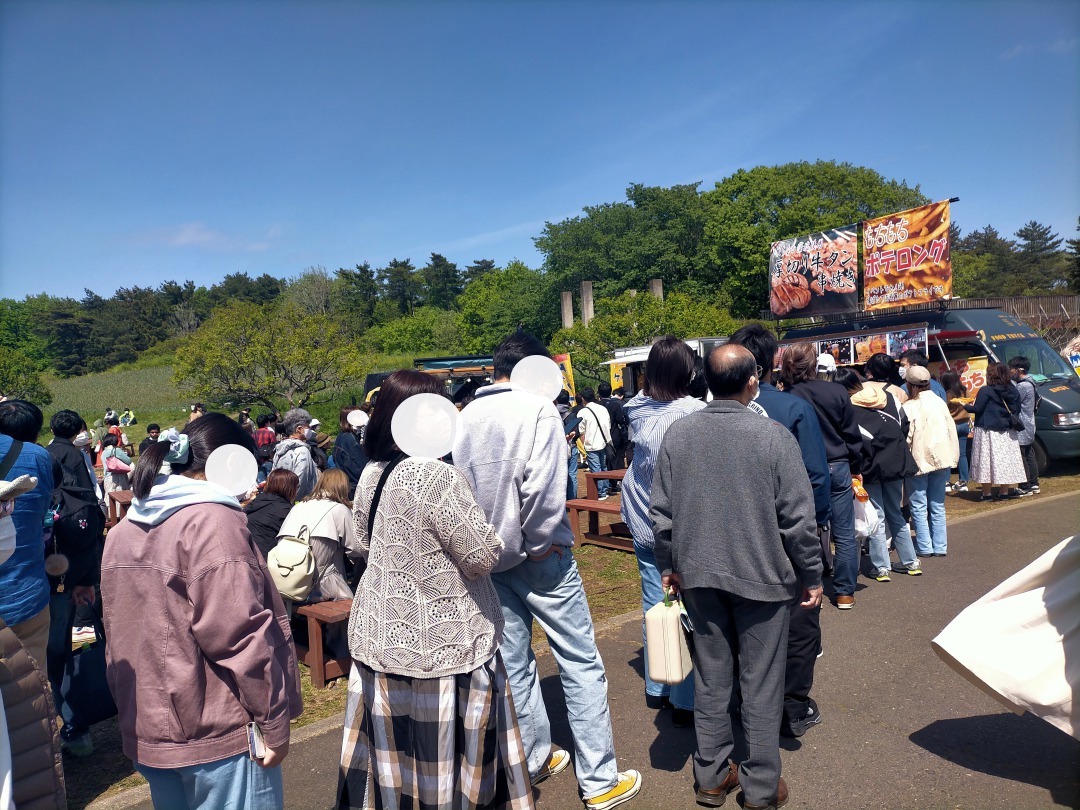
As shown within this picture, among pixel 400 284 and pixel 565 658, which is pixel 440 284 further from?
pixel 565 658

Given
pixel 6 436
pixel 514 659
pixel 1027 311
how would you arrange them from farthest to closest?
pixel 1027 311
pixel 6 436
pixel 514 659

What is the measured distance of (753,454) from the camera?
295 centimetres

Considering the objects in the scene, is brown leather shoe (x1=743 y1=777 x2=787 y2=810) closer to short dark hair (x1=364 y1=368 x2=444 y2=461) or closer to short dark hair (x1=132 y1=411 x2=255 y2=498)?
short dark hair (x1=364 y1=368 x2=444 y2=461)

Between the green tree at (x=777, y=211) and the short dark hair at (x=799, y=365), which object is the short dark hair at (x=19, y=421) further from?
the green tree at (x=777, y=211)

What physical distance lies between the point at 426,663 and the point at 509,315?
49.8m

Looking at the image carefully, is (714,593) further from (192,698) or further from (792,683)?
(192,698)

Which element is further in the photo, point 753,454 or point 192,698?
point 753,454

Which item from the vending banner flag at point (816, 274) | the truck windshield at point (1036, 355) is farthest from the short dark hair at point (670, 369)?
the vending banner flag at point (816, 274)

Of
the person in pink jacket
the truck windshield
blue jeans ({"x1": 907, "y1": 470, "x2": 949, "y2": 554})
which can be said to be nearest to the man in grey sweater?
the person in pink jacket

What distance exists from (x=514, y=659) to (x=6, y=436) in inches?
121

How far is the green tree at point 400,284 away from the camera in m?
81.4

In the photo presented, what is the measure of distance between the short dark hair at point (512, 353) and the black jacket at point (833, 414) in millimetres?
2564

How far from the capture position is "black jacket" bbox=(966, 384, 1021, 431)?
Answer: 8695mm

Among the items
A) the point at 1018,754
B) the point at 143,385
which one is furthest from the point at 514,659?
the point at 143,385
